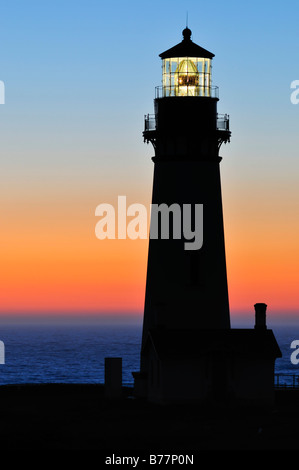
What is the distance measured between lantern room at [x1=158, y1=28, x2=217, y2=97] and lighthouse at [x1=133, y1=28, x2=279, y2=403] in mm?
43

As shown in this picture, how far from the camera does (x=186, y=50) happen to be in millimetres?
50969

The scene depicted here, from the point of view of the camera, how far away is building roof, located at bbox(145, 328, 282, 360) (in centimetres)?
4700

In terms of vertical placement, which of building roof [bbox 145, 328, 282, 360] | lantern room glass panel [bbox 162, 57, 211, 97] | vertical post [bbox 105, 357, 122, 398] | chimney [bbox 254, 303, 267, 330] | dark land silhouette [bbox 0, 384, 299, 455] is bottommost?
dark land silhouette [bbox 0, 384, 299, 455]

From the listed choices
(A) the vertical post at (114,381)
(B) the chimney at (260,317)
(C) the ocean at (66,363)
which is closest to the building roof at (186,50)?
(B) the chimney at (260,317)

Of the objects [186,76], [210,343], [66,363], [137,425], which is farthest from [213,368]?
[66,363]

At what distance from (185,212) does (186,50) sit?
7.03m

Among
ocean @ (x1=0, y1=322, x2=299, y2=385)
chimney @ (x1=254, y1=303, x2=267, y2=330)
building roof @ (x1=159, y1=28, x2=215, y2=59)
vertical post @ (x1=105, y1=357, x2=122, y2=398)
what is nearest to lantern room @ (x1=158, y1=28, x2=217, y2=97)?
building roof @ (x1=159, y1=28, x2=215, y2=59)

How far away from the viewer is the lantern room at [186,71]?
51.0m

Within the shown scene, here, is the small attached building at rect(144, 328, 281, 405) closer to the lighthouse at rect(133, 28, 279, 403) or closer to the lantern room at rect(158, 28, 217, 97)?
the lighthouse at rect(133, 28, 279, 403)

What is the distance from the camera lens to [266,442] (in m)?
38.7

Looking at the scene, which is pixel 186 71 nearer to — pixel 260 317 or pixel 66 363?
pixel 260 317

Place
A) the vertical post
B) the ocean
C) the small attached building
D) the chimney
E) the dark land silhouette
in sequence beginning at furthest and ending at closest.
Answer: the ocean → the vertical post → the chimney → the small attached building → the dark land silhouette

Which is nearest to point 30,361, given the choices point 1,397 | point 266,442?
point 1,397

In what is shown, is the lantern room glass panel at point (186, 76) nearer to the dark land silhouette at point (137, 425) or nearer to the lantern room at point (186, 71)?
the lantern room at point (186, 71)
